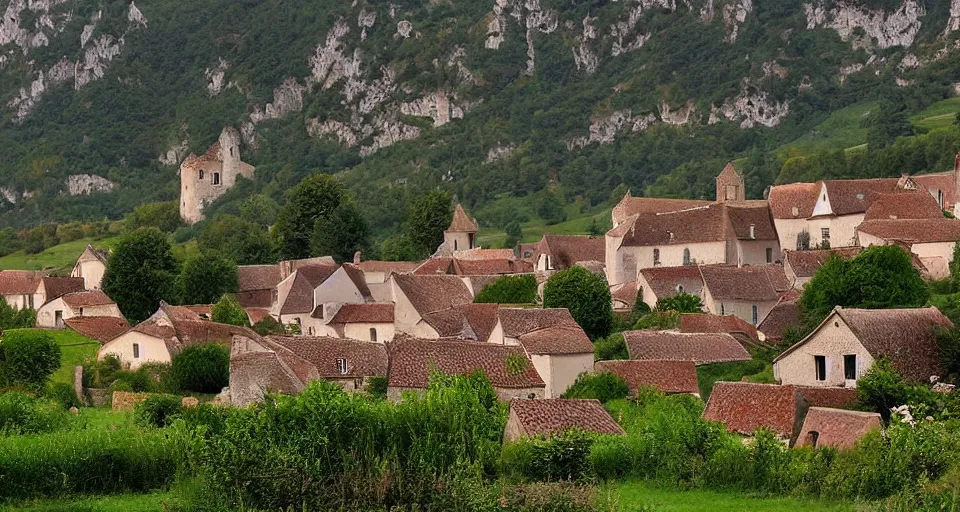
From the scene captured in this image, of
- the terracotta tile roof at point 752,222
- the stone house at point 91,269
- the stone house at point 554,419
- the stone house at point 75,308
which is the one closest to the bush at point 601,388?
the stone house at point 554,419

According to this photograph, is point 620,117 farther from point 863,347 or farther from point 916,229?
point 863,347

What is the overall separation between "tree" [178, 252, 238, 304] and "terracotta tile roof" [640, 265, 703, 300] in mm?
27552

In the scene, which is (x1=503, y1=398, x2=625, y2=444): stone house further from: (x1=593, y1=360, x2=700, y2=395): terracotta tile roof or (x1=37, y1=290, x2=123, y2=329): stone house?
(x1=37, y1=290, x2=123, y2=329): stone house

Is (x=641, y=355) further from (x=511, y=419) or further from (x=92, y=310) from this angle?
(x=92, y=310)

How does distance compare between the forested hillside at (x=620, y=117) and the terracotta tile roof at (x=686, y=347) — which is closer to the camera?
the terracotta tile roof at (x=686, y=347)

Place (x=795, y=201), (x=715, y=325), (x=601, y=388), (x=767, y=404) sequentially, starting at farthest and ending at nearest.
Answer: (x=795, y=201) < (x=715, y=325) < (x=601, y=388) < (x=767, y=404)

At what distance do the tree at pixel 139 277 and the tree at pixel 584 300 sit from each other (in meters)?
27.9

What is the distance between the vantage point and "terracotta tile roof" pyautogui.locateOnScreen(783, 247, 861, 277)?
7038cm

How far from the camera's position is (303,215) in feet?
354

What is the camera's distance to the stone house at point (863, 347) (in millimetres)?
48625

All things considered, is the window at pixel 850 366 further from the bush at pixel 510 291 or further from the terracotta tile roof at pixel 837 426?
the bush at pixel 510 291

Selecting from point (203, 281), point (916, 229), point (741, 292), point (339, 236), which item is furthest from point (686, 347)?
point (339, 236)

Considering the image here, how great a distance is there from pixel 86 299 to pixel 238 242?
24568 millimetres

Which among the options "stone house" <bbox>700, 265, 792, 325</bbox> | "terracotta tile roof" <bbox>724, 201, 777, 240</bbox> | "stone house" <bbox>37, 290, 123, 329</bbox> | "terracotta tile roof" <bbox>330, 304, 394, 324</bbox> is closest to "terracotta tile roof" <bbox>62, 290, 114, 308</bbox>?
"stone house" <bbox>37, 290, 123, 329</bbox>
